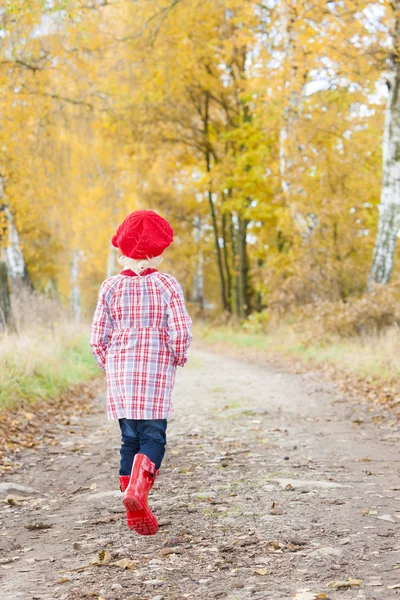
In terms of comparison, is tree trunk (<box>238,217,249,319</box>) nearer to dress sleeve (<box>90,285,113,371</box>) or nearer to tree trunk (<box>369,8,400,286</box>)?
tree trunk (<box>369,8,400,286</box>)

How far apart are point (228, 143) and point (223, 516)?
20.6 m

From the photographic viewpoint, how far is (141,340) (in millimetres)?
3949

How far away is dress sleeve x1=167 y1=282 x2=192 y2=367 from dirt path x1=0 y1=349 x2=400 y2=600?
3.36ft

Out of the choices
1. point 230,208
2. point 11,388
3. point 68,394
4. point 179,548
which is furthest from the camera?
point 230,208

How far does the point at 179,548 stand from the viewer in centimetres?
356

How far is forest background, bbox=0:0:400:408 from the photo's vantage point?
12.4 m

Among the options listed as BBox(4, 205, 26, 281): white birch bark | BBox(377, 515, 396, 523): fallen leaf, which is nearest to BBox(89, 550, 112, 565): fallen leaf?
BBox(377, 515, 396, 523): fallen leaf

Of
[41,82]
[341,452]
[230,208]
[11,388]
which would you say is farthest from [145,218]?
[230,208]

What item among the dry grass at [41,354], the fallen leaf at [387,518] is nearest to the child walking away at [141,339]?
the fallen leaf at [387,518]

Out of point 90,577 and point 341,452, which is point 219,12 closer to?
point 341,452

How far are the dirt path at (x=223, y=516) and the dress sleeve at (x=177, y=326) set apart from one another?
102 centimetres

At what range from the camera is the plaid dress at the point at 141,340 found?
391cm

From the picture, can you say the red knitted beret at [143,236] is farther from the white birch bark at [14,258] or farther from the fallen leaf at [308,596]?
the white birch bark at [14,258]

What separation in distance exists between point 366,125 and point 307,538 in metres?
15.6
